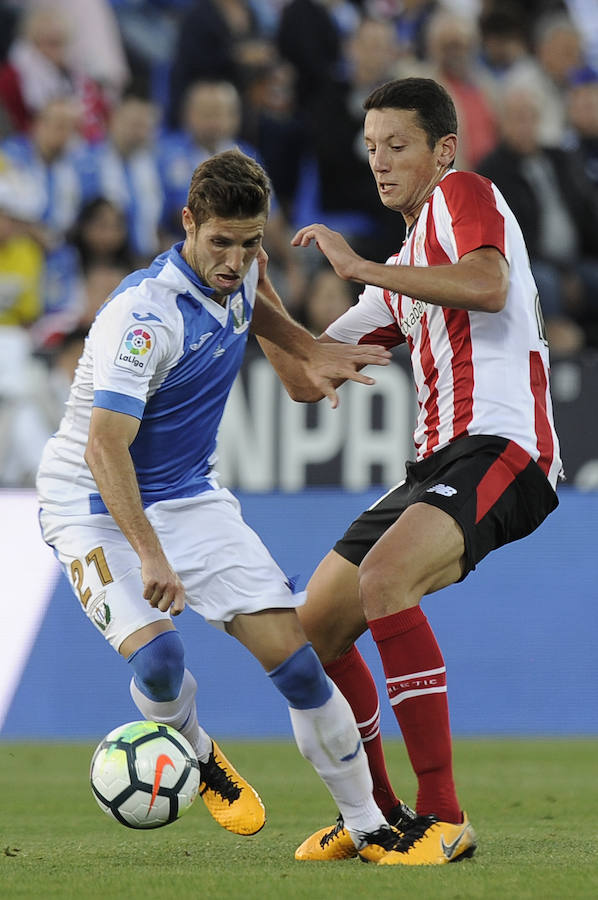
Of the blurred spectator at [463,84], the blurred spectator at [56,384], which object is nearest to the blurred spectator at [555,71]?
the blurred spectator at [463,84]

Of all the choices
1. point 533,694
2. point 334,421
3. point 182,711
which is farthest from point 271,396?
point 182,711

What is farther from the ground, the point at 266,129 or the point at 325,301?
the point at 266,129

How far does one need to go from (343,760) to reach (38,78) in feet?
28.7

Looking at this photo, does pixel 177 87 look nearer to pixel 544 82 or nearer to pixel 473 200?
pixel 544 82

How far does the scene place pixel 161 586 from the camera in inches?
172

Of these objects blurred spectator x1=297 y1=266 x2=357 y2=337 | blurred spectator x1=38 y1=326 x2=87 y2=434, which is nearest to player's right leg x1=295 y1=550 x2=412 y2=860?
blurred spectator x1=38 y1=326 x2=87 y2=434

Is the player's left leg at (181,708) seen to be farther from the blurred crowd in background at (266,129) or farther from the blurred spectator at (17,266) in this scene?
the blurred spectator at (17,266)

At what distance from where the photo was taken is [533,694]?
8.42 meters

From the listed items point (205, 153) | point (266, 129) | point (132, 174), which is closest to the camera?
point (132, 174)

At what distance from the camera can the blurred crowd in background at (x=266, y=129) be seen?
36.1ft

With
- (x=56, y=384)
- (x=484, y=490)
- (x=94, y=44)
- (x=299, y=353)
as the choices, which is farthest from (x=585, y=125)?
(x=484, y=490)

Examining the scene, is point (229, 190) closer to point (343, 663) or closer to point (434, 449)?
point (434, 449)

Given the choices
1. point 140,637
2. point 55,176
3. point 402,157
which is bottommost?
point 140,637

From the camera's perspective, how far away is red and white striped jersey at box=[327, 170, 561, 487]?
4.58 meters
